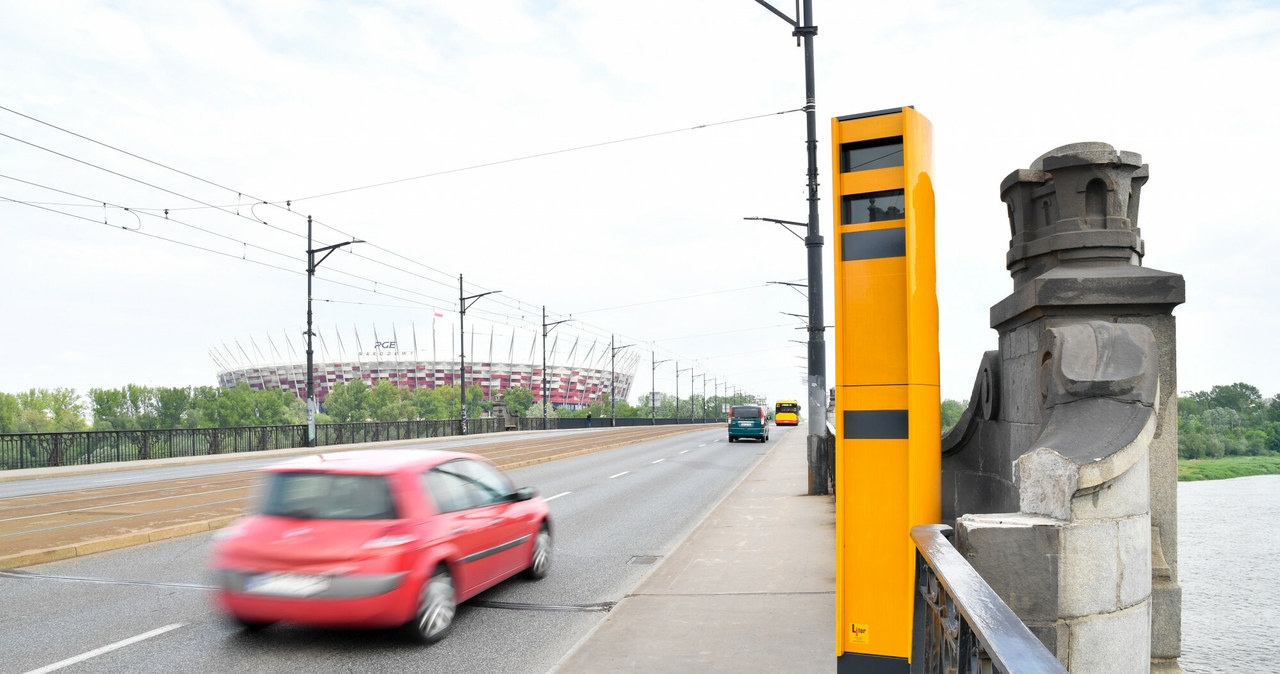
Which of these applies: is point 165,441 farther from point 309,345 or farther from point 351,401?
point 351,401

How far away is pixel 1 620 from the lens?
21.7ft

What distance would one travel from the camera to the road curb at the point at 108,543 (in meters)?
8.97

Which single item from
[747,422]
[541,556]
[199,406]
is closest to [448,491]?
[541,556]


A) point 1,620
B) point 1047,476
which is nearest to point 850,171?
point 1047,476

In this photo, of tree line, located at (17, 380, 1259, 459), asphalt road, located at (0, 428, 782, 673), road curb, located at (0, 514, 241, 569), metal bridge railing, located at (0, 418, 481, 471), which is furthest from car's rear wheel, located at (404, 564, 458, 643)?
tree line, located at (17, 380, 1259, 459)

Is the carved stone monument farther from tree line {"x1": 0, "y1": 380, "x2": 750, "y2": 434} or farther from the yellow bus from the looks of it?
tree line {"x1": 0, "y1": 380, "x2": 750, "y2": 434}

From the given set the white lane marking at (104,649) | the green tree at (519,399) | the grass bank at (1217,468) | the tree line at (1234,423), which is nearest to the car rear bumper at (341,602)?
the white lane marking at (104,649)

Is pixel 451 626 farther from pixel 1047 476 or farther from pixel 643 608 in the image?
pixel 1047 476

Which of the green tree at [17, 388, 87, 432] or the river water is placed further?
the green tree at [17, 388, 87, 432]

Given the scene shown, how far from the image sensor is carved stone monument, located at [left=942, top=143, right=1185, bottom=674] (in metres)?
3.33

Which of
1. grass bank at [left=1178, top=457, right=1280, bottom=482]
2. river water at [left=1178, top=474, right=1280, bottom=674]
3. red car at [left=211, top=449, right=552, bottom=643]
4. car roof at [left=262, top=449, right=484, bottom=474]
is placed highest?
car roof at [left=262, top=449, right=484, bottom=474]

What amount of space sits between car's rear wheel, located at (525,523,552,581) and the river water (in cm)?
650

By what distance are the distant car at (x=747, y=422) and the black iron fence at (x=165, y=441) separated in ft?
59.3

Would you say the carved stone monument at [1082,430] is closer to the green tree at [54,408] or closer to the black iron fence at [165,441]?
the black iron fence at [165,441]
